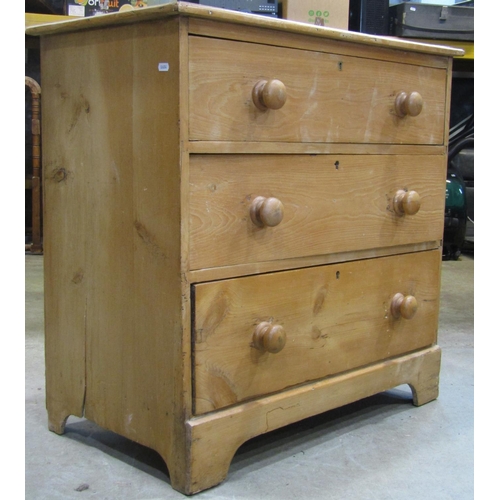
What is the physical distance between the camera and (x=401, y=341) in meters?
1.75

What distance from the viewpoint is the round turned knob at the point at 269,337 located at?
1.37 m

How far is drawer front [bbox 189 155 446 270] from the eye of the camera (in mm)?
1285

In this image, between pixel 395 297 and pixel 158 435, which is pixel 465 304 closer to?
pixel 395 297

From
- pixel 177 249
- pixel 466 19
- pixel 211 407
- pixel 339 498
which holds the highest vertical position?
pixel 466 19

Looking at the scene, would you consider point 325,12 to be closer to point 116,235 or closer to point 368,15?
point 368,15

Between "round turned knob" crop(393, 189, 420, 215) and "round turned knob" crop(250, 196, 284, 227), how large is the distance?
1.39ft

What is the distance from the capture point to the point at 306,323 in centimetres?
150

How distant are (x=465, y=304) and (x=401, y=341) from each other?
125 cm

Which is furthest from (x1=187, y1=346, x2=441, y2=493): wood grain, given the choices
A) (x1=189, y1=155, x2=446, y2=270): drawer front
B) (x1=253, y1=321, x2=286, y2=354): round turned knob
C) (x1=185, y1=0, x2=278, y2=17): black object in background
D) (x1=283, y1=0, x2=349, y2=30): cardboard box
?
(x1=185, y1=0, x2=278, y2=17): black object in background

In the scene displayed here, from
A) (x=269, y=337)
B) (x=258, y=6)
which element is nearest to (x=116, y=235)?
(x=269, y=337)

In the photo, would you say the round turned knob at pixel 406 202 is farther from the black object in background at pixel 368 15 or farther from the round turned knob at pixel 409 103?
the black object in background at pixel 368 15

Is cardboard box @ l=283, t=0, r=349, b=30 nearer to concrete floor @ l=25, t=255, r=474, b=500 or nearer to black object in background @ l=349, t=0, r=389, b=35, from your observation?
black object in background @ l=349, t=0, r=389, b=35

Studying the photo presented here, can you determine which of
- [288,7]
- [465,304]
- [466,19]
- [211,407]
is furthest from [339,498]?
[466,19]

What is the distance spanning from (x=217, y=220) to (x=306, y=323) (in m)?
0.34
